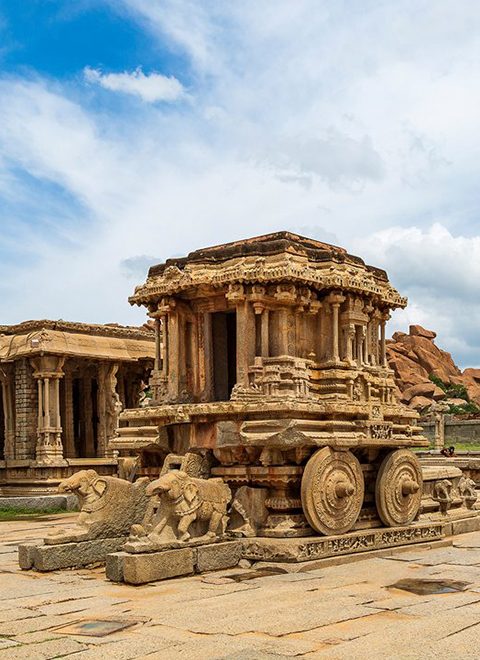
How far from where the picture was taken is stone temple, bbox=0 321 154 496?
22406 millimetres

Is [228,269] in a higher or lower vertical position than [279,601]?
higher

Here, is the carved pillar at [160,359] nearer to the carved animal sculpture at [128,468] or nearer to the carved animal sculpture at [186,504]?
the carved animal sculpture at [128,468]

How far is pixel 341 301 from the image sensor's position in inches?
604

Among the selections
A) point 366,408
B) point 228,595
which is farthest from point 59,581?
point 366,408

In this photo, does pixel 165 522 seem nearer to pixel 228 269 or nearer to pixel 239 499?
pixel 239 499

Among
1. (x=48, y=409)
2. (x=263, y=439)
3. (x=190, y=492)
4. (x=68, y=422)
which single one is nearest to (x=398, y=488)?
(x=263, y=439)

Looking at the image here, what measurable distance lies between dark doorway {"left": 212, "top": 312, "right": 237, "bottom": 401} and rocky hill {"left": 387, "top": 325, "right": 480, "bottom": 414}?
4841 centimetres

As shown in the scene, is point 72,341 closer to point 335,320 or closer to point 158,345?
point 158,345

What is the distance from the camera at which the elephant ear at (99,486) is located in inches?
429

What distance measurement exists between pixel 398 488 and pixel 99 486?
4.24 metres

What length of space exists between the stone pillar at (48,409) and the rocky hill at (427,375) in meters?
44.0

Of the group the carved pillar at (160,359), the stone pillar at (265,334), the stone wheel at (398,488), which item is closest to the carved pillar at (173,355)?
the carved pillar at (160,359)

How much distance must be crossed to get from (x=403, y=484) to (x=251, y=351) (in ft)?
12.6

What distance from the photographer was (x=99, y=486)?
1095cm
